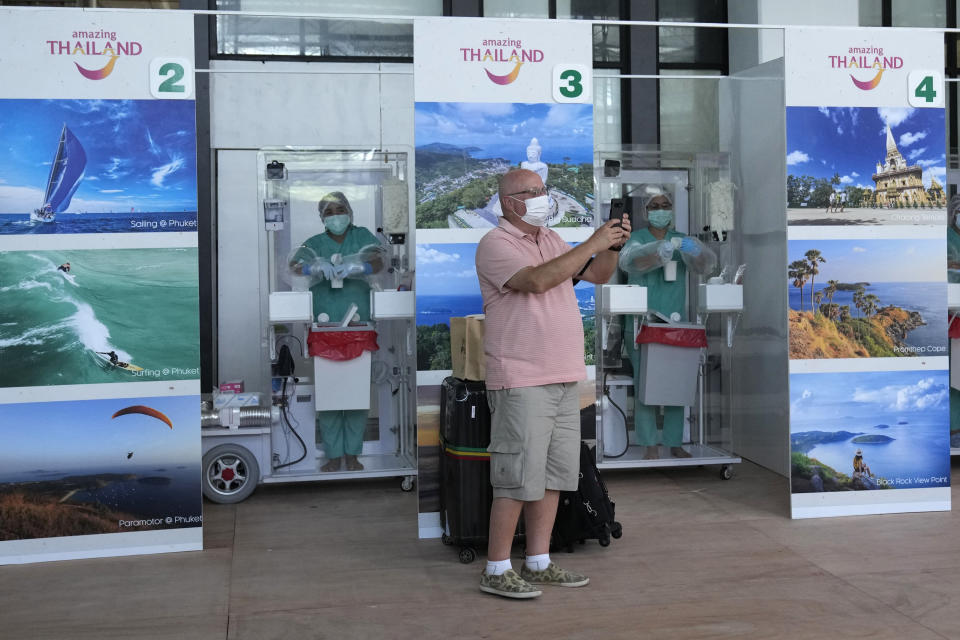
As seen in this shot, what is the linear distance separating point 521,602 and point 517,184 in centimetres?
158

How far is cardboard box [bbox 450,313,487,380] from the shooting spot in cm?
447

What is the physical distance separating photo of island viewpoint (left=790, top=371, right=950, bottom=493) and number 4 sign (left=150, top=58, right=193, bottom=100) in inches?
126

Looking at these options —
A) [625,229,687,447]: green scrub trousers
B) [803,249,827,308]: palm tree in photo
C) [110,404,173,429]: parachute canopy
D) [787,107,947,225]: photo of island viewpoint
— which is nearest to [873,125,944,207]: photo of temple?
[787,107,947,225]: photo of island viewpoint

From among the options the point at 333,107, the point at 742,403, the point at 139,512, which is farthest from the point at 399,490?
the point at 333,107

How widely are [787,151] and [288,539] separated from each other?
307 centimetres

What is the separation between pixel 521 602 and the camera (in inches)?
150

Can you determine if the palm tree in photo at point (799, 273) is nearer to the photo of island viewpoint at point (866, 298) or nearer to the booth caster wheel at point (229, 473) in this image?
the photo of island viewpoint at point (866, 298)

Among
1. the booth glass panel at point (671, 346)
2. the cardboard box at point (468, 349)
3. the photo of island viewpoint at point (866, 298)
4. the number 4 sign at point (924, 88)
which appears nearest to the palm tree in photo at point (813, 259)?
the photo of island viewpoint at point (866, 298)

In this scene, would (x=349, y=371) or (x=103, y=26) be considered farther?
(x=349, y=371)

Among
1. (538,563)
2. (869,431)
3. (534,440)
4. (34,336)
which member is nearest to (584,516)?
(538,563)

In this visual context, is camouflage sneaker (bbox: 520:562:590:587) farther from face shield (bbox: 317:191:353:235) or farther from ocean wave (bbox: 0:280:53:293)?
face shield (bbox: 317:191:353:235)

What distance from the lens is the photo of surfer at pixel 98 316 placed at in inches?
175

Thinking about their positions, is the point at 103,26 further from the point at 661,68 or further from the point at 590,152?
the point at 661,68

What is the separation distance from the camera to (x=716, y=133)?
6504mm
